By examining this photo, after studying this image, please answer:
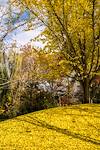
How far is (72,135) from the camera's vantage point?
9.78 metres

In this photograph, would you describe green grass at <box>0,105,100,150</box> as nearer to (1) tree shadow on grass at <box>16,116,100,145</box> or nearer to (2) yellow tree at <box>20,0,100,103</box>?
(1) tree shadow on grass at <box>16,116,100,145</box>

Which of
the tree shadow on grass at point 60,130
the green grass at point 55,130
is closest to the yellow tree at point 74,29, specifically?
the green grass at point 55,130

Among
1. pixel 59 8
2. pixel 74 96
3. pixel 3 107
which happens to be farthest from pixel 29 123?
pixel 74 96

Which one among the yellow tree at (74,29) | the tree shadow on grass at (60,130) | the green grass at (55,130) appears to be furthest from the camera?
the yellow tree at (74,29)

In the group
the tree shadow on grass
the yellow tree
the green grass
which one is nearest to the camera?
the green grass

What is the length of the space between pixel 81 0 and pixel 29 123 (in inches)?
165

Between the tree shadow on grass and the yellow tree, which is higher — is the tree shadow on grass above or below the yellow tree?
below

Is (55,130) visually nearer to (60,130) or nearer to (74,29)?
(60,130)

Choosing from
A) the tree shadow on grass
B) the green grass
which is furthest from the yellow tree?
the tree shadow on grass

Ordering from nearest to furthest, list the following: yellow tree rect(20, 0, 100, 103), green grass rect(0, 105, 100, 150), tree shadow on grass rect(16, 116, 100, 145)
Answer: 1. green grass rect(0, 105, 100, 150)
2. tree shadow on grass rect(16, 116, 100, 145)
3. yellow tree rect(20, 0, 100, 103)

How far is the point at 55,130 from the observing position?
33.0 ft

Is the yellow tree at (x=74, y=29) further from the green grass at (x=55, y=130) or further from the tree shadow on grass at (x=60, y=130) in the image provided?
the tree shadow on grass at (x=60, y=130)

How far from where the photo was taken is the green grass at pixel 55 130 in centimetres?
902

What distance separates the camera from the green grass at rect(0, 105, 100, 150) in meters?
9.02
